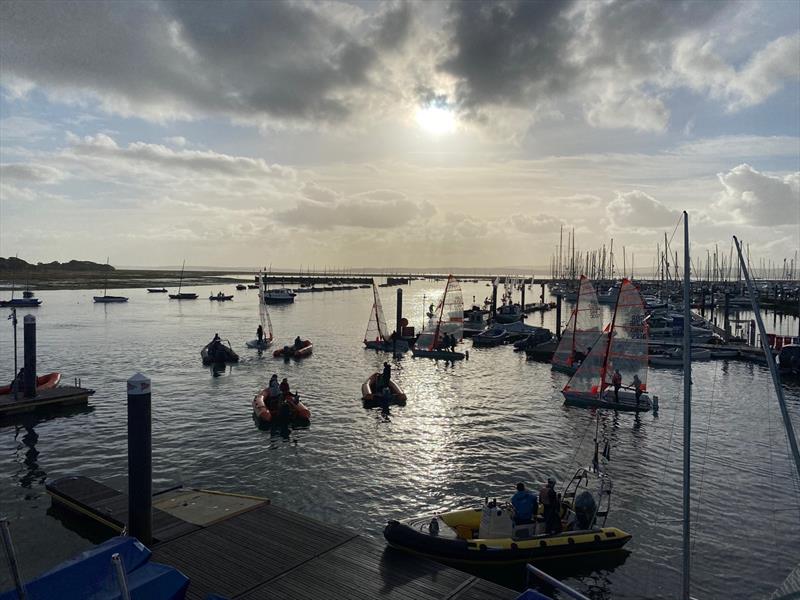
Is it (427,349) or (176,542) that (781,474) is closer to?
(176,542)

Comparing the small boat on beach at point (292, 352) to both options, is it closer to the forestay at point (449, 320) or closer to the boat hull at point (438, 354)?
the boat hull at point (438, 354)

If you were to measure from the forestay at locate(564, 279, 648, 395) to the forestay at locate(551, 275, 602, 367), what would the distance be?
363 cm

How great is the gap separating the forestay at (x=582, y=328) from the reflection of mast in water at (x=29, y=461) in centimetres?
3326

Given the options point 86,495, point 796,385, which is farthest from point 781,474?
point 86,495

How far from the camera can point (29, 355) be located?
2978 cm

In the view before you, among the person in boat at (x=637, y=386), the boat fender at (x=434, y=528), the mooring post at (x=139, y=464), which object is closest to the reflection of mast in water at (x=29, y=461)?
the mooring post at (x=139, y=464)

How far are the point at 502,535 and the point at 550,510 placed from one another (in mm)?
1645

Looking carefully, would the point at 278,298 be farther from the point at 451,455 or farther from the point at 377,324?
the point at 451,455

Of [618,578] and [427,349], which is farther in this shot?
[427,349]

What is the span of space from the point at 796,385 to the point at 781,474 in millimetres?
22154

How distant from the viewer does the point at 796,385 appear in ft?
131

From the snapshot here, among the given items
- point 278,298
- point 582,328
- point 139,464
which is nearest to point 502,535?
point 139,464

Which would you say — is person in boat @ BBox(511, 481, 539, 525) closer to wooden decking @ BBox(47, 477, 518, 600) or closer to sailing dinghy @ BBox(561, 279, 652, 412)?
wooden decking @ BBox(47, 477, 518, 600)

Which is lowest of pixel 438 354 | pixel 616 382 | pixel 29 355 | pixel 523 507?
pixel 523 507
